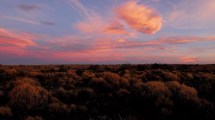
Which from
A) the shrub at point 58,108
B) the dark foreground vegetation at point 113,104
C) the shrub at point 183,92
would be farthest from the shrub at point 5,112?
the shrub at point 183,92

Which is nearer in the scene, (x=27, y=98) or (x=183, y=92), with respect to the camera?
(x=27, y=98)

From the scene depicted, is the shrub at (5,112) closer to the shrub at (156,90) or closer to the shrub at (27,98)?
the shrub at (27,98)

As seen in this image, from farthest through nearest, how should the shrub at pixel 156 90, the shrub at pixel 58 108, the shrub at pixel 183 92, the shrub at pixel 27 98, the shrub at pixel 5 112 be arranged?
the shrub at pixel 156 90 → the shrub at pixel 183 92 → the shrub at pixel 27 98 → the shrub at pixel 58 108 → the shrub at pixel 5 112

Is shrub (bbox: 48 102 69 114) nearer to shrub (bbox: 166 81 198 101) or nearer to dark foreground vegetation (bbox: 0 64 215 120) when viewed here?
dark foreground vegetation (bbox: 0 64 215 120)

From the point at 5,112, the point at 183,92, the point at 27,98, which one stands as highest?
the point at 183,92

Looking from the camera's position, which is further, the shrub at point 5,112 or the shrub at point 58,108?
the shrub at point 58,108

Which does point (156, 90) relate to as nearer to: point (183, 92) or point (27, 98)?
point (183, 92)

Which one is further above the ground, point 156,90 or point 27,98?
point 156,90

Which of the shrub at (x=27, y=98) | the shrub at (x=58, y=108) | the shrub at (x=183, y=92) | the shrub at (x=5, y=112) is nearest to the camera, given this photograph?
the shrub at (x=5, y=112)

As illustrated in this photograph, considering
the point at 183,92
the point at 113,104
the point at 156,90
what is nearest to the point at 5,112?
the point at 113,104

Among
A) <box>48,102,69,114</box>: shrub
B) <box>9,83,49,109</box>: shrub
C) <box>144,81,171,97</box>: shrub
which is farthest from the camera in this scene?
<box>144,81,171,97</box>: shrub

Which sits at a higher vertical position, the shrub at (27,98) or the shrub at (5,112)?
the shrub at (27,98)

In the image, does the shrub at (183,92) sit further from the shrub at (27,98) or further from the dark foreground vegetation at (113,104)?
the shrub at (27,98)

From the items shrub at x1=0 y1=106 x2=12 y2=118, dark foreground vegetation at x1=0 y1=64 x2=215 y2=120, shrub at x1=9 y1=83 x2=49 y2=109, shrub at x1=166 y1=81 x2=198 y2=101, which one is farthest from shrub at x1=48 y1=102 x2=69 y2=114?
shrub at x1=166 y1=81 x2=198 y2=101
